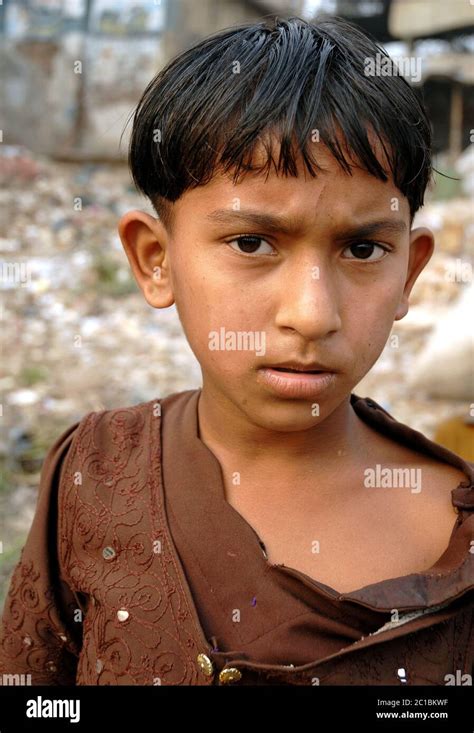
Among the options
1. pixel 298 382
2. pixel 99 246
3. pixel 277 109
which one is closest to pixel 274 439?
pixel 298 382

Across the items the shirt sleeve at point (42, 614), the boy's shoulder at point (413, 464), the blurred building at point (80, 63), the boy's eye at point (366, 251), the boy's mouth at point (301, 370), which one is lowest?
the shirt sleeve at point (42, 614)

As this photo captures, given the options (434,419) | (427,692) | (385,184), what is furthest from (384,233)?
(434,419)

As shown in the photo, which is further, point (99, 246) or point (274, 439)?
point (99, 246)

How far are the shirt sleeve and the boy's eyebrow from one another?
2.27 feet

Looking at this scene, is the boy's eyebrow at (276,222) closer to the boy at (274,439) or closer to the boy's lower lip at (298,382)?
the boy at (274,439)

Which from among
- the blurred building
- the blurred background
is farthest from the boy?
the blurred building

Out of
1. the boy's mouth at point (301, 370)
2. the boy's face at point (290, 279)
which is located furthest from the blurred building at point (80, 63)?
the boy's mouth at point (301, 370)

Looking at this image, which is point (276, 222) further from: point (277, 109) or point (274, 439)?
point (274, 439)

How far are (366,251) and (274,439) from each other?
40 cm

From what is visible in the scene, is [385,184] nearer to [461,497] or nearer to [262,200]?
[262,200]

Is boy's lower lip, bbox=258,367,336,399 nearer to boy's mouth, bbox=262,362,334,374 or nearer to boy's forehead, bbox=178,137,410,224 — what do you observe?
boy's mouth, bbox=262,362,334,374

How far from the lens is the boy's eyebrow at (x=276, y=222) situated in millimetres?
1319

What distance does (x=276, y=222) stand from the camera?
1320 millimetres

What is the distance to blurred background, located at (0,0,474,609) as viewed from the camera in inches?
167
